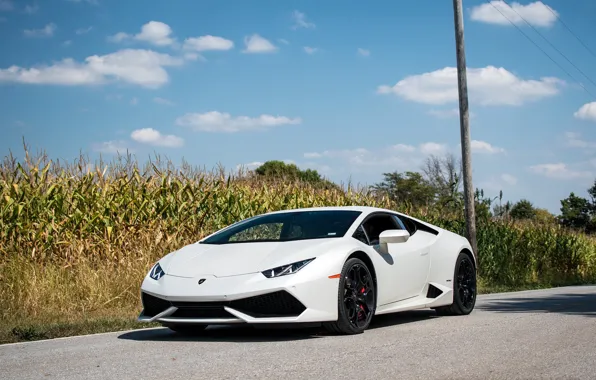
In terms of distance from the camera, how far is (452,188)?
28078 millimetres

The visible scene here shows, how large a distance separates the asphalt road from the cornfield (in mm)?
3350

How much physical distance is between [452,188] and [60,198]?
657 inches

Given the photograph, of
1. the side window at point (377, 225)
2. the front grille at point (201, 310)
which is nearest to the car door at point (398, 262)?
the side window at point (377, 225)

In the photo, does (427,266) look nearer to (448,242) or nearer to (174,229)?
(448,242)

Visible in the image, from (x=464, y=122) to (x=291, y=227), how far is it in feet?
43.0

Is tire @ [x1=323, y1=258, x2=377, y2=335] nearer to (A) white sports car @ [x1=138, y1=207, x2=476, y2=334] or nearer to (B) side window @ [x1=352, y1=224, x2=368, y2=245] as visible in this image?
(A) white sports car @ [x1=138, y1=207, x2=476, y2=334]

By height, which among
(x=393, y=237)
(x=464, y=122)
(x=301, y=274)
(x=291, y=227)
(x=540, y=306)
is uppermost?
(x=464, y=122)

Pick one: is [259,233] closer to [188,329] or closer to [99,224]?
[188,329]

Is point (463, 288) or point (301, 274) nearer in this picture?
point (301, 274)

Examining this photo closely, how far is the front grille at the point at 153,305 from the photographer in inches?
304

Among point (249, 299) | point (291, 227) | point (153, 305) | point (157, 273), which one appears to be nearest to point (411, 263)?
point (291, 227)

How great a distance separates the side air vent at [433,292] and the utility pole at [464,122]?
37.8 feet

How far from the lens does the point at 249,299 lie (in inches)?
290

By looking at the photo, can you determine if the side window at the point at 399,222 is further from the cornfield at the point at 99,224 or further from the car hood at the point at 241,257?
the cornfield at the point at 99,224
